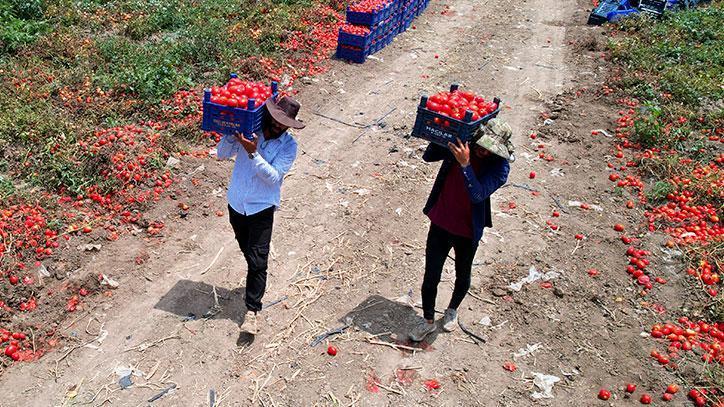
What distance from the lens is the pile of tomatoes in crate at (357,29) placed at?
1357 centimetres

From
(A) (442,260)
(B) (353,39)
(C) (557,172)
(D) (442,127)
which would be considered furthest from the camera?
(B) (353,39)

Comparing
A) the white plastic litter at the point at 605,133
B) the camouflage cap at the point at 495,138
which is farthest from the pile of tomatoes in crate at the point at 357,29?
the camouflage cap at the point at 495,138

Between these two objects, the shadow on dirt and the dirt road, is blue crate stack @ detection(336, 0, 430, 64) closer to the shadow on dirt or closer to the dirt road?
the dirt road

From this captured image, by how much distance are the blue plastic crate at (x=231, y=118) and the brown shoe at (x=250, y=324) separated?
1.98m

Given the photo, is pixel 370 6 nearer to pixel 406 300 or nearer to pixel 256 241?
pixel 406 300

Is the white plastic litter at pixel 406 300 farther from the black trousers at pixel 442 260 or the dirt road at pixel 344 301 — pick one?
the black trousers at pixel 442 260

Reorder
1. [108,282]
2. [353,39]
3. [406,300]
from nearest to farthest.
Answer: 1. [108,282]
2. [406,300]
3. [353,39]

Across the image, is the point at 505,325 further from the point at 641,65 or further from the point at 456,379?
the point at 641,65

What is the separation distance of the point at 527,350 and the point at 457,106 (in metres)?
2.91

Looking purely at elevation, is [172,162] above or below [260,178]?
below

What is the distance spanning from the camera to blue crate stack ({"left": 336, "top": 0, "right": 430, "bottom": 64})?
13617 mm

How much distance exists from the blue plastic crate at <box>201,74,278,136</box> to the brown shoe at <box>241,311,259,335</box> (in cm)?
198

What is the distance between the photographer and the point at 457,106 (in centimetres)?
519

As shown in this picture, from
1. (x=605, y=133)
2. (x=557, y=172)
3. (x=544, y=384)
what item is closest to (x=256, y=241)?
(x=544, y=384)
